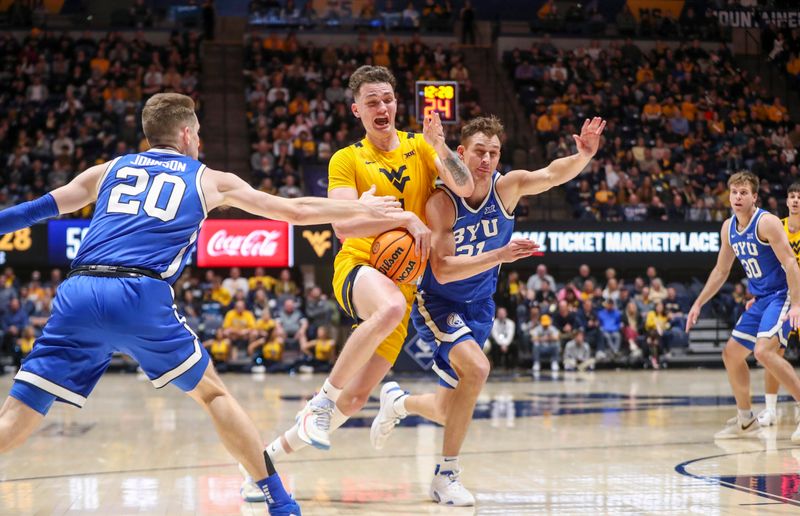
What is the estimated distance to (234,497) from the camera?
5465 mm

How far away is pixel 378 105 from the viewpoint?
18.6 feet

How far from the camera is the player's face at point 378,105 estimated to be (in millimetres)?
5652

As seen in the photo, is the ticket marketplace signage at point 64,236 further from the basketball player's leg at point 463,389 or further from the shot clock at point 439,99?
the basketball player's leg at point 463,389

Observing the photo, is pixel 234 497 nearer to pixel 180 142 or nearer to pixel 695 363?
pixel 180 142

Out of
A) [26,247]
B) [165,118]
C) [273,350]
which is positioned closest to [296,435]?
[165,118]

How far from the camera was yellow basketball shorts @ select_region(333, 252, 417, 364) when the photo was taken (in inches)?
212

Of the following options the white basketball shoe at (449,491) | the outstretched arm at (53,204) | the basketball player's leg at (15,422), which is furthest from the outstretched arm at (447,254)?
the basketball player's leg at (15,422)

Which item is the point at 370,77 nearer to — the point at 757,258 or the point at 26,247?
the point at 757,258

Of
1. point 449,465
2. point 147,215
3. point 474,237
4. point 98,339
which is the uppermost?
point 147,215

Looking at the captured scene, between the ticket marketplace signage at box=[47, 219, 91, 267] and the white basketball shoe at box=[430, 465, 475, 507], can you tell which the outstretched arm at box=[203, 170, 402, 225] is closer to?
Result: the white basketball shoe at box=[430, 465, 475, 507]

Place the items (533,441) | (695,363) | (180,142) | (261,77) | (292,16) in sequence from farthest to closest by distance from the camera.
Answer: (292,16) → (261,77) → (695,363) → (533,441) → (180,142)

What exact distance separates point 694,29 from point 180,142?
22.2 meters

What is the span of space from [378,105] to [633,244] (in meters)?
12.5

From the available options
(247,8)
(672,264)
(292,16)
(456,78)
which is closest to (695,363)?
(672,264)
